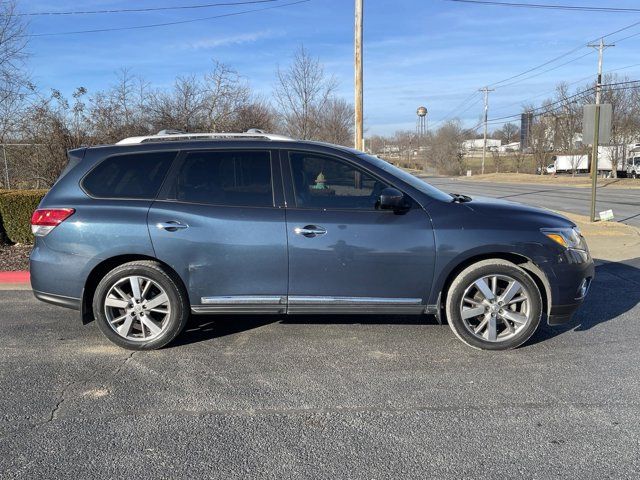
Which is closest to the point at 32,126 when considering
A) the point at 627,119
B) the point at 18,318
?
the point at 18,318

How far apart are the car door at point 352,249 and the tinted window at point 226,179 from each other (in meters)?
0.23

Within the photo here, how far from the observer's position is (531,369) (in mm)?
3918

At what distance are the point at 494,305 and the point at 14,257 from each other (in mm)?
7361

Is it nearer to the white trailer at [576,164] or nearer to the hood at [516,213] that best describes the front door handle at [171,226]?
the hood at [516,213]

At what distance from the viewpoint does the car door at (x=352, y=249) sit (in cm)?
413

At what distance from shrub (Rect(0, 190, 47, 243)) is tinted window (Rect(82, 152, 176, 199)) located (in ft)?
16.4

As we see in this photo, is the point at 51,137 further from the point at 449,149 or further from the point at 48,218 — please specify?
the point at 449,149

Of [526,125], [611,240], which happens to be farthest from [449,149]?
[611,240]

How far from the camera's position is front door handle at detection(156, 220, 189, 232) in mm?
4191

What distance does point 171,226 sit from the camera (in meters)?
4.19

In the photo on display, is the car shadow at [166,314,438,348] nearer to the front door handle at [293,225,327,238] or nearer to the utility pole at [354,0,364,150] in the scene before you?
the front door handle at [293,225,327,238]

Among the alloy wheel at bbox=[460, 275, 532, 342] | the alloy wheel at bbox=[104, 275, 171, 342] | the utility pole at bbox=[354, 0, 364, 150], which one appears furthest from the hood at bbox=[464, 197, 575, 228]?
the utility pole at bbox=[354, 0, 364, 150]

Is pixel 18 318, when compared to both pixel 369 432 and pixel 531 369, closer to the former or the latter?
pixel 369 432

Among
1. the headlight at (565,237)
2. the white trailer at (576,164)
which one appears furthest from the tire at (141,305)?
the white trailer at (576,164)
